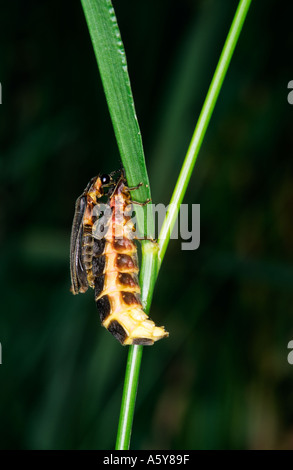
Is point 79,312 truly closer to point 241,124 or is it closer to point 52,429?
point 52,429

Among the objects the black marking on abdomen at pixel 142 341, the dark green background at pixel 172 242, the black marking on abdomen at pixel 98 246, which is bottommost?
the black marking on abdomen at pixel 142 341

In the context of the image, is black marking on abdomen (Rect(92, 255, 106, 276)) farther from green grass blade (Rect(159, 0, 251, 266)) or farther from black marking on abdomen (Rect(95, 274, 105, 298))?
green grass blade (Rect(159, 0, 251, 266))

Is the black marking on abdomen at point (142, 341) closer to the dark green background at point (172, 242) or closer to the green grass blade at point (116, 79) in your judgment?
the green grass blade at point (116, 79)

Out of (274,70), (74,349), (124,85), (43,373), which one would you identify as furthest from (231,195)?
(124,85)

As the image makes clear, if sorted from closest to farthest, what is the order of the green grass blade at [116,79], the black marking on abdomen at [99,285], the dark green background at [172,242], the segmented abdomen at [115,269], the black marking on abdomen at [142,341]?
the green grass blade at [116,79], the black marking on abdomen at [142,341], the segmented abdomen at [115,269], the black marking on abdomen at [99,285], the dark green background at [172,242]

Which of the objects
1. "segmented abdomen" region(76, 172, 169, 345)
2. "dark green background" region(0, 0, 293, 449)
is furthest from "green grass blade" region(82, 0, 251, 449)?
"dark green background" region(0, 0, 293, 449)

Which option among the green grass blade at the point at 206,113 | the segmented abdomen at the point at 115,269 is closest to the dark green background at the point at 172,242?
the segmented abdomen at the point at 115,269

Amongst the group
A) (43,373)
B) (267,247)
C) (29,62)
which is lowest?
(43,373)

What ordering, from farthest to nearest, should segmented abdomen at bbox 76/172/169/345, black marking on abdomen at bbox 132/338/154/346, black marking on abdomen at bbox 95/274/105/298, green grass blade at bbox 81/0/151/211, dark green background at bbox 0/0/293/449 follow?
dark green background at bbox 0/0/293/449 < black marking on abdomen at bbox 95/274/105/298 < segmented abdomen at bbox 76/172/169/345 < black marking on abdomen at bbox 132/338/154/346 < green grass blade at bbox 81/0/151/211

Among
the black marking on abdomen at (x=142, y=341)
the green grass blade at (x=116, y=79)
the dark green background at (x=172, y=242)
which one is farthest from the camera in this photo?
the dark green background at (x=172, y=242)
